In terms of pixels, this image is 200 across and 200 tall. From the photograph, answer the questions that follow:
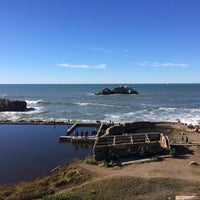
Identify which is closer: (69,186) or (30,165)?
(69,186)

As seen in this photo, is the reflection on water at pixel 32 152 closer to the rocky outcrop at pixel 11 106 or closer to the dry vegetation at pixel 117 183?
the dry vegetation at pixel 117 183

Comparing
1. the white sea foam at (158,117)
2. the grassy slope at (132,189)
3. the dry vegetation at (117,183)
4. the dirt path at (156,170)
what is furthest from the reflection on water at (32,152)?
the white sea foam at (158,117)

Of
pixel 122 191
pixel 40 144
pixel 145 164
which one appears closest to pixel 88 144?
pixel 40 144

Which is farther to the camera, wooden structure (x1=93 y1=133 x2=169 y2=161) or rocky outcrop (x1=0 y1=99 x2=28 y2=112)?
rocky outcrop (x1=0 y1=99 x2=28 y2=112)

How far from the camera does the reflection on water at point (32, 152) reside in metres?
26.7

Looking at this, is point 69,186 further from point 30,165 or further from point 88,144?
point 88,144

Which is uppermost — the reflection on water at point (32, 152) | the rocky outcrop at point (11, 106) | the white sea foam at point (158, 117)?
the rocky outcrop at point (11, 106)

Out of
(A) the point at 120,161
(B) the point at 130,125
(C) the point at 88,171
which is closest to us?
(C) the point at 88,171

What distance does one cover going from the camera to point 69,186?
70.9ft

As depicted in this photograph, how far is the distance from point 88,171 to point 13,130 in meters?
24.5

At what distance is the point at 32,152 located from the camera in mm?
32625

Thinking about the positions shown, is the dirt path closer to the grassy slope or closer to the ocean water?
the grassy slope

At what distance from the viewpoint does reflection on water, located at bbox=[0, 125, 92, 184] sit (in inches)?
1051

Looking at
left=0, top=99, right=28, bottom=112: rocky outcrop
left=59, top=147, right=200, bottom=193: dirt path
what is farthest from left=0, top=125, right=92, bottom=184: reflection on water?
left=0, top=99, right=28, bottom=112: rocky outcrop
